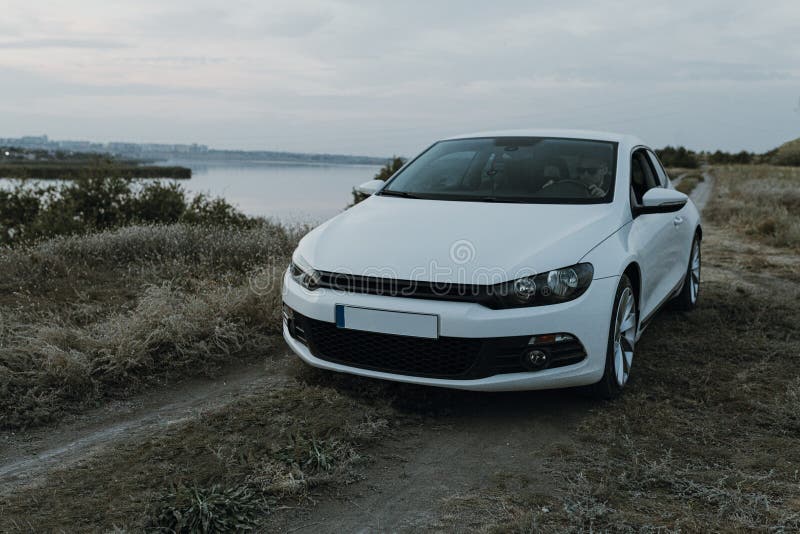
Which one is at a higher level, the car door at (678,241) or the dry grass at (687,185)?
the car door at (678,241)

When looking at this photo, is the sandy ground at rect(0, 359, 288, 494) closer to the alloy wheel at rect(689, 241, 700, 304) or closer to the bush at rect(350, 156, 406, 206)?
the alloy wheel at rect(689, 241, 700, 304)

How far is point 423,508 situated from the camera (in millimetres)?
2799

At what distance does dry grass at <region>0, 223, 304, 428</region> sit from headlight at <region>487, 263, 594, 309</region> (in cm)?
210

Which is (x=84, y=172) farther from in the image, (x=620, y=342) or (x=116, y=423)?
(x=620, y=342)

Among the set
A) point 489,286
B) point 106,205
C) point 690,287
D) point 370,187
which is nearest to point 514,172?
point 370,187

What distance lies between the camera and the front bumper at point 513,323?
10.9 feet

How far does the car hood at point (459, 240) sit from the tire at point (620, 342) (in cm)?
36

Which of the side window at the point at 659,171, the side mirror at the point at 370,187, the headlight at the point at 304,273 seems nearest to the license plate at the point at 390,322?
the headlight at the point at 304,273

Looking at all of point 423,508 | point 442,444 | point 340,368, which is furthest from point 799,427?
point 340,368

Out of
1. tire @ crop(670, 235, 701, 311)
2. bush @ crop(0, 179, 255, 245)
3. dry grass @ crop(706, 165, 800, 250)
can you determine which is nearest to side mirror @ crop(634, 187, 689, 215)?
tire @ crop(670, 235, 701, 311)

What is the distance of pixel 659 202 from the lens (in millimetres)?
4270

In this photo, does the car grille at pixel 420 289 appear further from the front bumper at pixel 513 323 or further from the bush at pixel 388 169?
the bush at pixel 388 169

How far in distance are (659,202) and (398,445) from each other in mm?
2207

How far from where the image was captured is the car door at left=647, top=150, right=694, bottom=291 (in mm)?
5113
